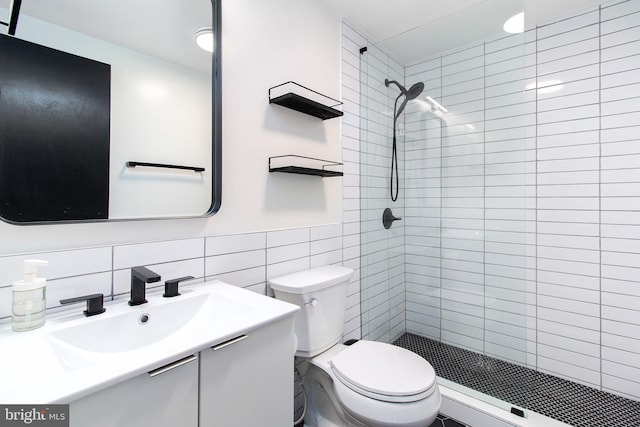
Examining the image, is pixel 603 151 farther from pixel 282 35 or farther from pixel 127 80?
pixel 127 80

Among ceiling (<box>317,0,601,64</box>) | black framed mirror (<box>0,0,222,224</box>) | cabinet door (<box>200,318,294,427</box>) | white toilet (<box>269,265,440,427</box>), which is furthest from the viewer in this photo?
ceiling (<box>317,0,601,64</box>)

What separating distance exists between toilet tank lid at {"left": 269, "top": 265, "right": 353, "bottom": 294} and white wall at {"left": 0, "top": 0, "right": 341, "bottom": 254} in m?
0.27

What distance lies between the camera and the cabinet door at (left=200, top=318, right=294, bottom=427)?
0.71m

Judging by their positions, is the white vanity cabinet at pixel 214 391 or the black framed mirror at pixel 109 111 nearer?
the white vanity cabinet at pixel 214 391

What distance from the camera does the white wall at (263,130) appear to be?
1144mm

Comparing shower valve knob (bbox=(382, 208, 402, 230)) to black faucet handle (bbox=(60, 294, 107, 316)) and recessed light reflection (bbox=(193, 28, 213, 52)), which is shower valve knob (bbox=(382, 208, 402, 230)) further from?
black faucet handle (bbox=(60, 294, 107, 316))

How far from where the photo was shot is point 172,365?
63cm

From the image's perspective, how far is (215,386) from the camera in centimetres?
72

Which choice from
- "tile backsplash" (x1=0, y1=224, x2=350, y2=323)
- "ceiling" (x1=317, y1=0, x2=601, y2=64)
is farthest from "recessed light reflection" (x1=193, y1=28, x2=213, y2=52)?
"ceiling" (x1=317, y1=0, x2=601, y2=64)

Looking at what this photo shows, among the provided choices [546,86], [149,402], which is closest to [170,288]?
[149,402]

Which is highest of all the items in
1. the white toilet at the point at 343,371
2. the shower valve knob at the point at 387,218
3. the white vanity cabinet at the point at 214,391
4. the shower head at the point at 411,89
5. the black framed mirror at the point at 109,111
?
the shower head at the point at 411,89

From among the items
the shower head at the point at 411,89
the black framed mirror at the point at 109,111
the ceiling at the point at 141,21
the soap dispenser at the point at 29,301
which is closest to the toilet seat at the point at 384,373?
the black framed mirror at the point at 109,111

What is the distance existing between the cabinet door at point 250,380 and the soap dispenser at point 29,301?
0.46 metres

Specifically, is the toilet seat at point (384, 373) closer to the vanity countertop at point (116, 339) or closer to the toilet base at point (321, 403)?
the toilet base at point (321, 403)
